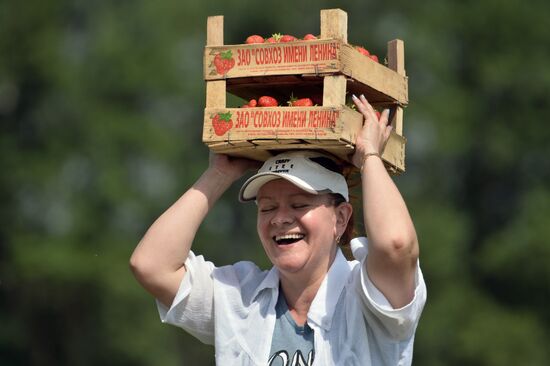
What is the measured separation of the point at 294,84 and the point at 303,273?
82cm

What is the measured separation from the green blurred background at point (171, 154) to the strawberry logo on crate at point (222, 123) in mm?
15411

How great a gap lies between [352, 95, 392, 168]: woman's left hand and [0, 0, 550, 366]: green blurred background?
15.3m

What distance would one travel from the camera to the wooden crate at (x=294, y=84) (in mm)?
5328

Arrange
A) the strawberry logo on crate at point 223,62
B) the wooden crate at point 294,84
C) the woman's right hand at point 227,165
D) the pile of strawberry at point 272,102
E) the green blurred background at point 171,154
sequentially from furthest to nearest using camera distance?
the green blurred background at point 171,154
the woman's right hand at point 227,165
the strawberry logo on crate at point 223,62
the pile of strawberry at point 272,102
the wooden crate at point 294,84

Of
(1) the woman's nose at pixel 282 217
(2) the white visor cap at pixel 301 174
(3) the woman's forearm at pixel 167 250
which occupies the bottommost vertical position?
(3) the woman's forearm at pixel 167 250

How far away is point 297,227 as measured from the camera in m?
5.49

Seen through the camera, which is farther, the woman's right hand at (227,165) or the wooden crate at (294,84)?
the woman's right hand at (227,165)


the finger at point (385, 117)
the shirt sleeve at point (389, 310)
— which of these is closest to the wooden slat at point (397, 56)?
the finger at point (385, 117)

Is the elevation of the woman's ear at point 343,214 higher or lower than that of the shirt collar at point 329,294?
higher

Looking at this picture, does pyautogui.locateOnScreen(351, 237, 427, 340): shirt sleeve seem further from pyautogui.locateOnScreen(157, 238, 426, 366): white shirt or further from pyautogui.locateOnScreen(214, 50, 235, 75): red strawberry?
pyautogui.locateOnScreen(214, 50, 235, 75): red strawberry

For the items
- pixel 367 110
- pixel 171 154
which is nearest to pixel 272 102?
pixel 367 110

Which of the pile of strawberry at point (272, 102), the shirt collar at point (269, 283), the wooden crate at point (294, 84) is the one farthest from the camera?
the shirt collar at point (269, 283)

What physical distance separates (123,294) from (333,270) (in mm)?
16005

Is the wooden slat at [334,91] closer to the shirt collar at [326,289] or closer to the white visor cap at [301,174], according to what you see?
the white visor cap at [301,174]
